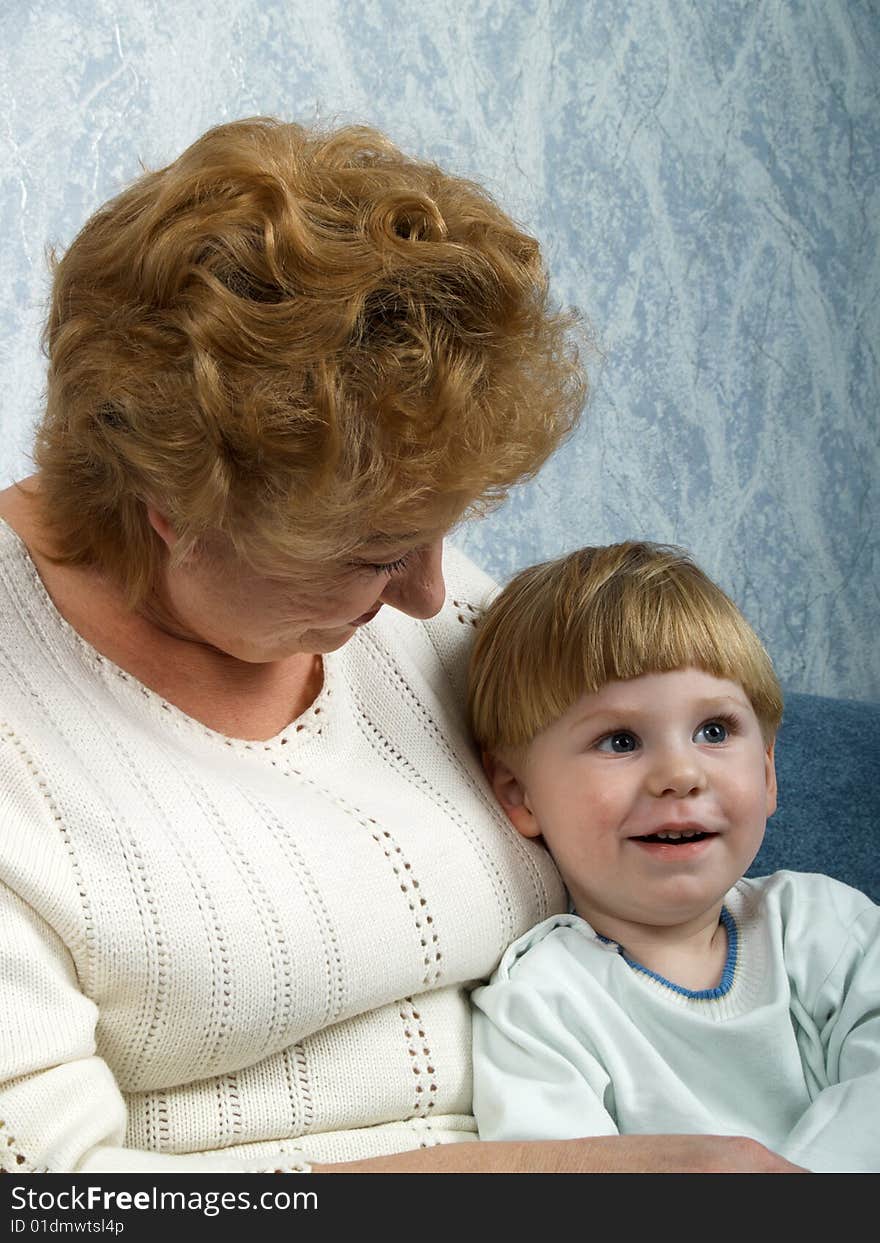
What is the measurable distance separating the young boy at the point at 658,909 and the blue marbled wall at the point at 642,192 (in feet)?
2.93

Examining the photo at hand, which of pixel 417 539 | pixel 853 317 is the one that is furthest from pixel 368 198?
pixel 853 317

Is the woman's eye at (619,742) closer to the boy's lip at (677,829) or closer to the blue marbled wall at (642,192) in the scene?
the boy's lip at (677,829)

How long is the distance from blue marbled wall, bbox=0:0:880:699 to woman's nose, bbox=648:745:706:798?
102 centimetres

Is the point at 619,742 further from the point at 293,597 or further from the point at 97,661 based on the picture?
the point at 97,661

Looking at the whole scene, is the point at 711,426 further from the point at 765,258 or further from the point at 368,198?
the point at 368,198

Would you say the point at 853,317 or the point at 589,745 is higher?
the point at 853,317

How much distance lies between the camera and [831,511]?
2881mm

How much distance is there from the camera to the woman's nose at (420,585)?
1.21 m

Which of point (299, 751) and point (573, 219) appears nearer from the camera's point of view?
point (299, 751)

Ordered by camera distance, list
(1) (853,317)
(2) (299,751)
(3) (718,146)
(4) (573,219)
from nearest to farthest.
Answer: (2) (299,751)
(4) (573,219)
(3) (718,146)
(1) (853,317)

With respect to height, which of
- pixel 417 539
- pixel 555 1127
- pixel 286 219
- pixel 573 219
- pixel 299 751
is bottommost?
pixel 555 1127

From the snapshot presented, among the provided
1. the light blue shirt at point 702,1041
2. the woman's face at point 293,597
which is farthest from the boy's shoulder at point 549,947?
the woman's face at point 293,597

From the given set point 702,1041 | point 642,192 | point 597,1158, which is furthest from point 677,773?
point 642,192
